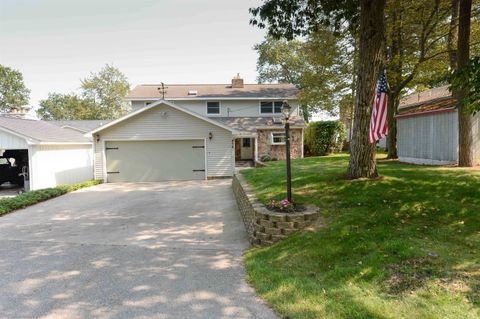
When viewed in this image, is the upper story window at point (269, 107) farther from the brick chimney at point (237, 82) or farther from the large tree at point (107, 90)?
the large tree at point (107, 90)

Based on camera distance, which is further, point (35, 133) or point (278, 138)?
point (278, 138)

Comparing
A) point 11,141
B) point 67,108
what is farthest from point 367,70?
point 67,108

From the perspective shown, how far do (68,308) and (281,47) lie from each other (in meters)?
34.8

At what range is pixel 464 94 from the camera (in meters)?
9.32

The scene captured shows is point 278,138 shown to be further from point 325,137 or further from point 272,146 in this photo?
point 325,137

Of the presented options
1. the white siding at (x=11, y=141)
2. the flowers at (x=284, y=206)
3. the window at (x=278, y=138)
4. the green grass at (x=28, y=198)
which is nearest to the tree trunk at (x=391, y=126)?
the window at (x=278, y=138)

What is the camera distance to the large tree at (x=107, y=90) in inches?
1583

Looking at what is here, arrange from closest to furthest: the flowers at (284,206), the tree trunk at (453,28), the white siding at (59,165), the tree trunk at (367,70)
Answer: the flowers at (284,206), the tree trunk at (367,70), the tree trunk at (453,28), the white siding at (59,165)

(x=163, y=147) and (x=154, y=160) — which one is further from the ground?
(x=163, y=147)

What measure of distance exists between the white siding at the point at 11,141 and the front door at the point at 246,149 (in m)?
13.7

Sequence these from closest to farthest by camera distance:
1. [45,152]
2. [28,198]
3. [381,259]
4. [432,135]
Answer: [381,259] → [28,198] → [432,135] → [45,152]

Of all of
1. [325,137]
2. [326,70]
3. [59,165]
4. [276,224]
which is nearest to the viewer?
[276,224]

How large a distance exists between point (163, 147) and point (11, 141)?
6620mm

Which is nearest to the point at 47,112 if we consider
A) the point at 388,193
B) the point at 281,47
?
the point at 281,47
